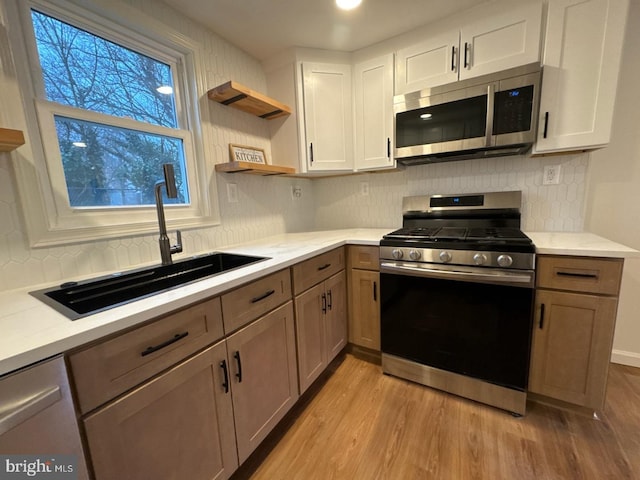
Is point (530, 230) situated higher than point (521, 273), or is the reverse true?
point (530, 230)

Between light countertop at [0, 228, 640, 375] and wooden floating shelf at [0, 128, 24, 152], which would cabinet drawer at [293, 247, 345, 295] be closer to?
light countertop at [0, 228, 640, 375]

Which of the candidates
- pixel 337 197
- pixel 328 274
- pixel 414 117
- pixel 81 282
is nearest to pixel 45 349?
pixel 81 282

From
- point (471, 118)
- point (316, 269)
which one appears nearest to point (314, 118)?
point (471, 118)

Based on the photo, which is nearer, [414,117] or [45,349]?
[45,349]

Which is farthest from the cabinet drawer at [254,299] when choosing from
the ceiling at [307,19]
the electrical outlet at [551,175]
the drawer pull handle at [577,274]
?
the electrical outlet at [551,175]

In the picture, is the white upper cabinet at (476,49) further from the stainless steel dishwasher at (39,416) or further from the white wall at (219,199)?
the stainless steel dishwasher at (39,416)

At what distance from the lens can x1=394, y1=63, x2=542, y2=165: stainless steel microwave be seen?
1552mm

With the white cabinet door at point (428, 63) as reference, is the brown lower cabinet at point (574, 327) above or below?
below

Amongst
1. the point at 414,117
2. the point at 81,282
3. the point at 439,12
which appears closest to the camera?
the point at 81,282

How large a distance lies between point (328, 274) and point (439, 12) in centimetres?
177

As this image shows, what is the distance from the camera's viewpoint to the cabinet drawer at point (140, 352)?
27.4 inches

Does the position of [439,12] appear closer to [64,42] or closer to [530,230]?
[530,230]

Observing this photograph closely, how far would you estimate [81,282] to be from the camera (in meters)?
1.10

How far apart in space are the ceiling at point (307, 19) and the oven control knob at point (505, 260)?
1.51 meters
